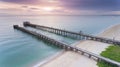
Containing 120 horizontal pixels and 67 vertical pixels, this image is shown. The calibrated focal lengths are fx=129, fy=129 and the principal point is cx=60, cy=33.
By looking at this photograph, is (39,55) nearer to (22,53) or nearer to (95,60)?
(22,53)

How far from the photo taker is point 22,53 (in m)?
25.1

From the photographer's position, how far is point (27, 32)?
4638 centimetres

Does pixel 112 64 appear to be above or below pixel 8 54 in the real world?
above

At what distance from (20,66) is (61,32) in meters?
27.7

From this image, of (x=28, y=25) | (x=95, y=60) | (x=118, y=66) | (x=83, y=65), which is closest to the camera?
(x=118, y=66)

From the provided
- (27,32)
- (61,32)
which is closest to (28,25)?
(27,32)

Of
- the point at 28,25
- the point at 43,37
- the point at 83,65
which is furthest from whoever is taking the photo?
the point at 28,25

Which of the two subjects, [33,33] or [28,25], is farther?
[28,25]

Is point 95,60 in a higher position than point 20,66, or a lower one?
higher

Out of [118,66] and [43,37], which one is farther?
[43,37]

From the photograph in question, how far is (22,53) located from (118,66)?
17578 millimetres

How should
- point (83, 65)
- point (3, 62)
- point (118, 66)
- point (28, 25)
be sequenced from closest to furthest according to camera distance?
point (118, 66) < point (83, 65) < point (3, 62) < point (28, 25)

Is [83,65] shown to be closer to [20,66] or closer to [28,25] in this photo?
[20,66]

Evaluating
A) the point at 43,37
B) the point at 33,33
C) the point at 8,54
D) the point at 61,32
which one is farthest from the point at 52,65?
the point at 61,32
